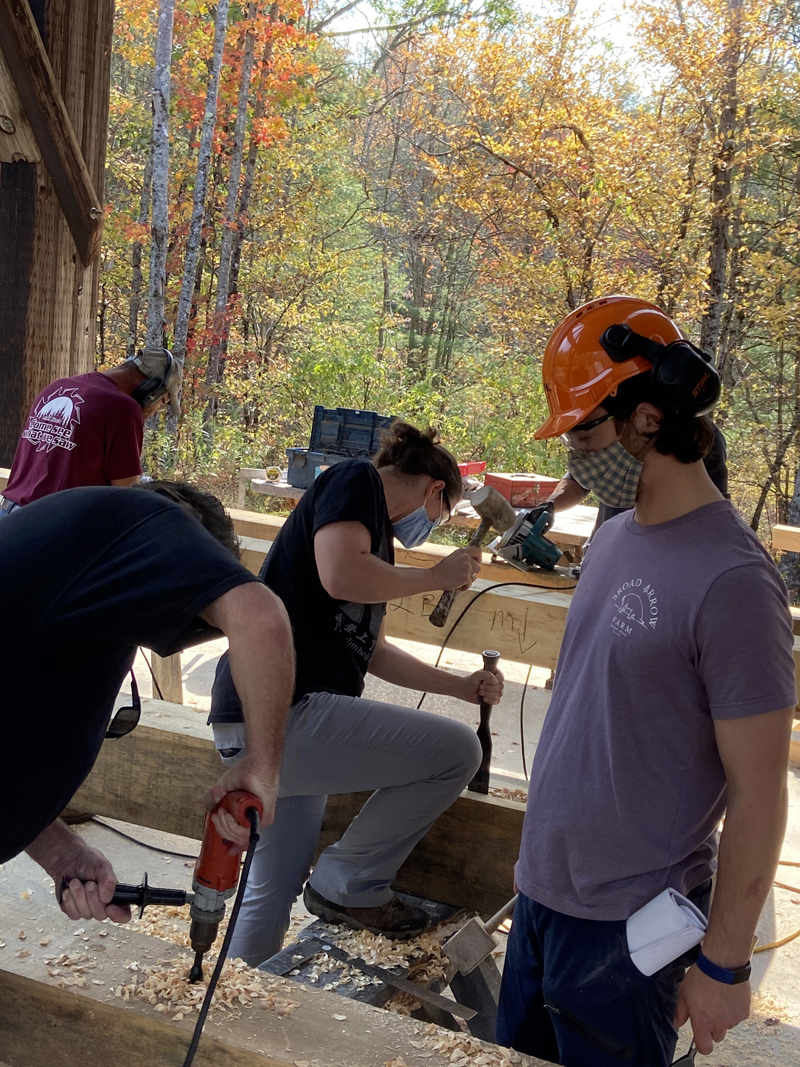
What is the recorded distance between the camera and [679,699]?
144 centimetres

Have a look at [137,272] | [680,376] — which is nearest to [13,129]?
[680,376]

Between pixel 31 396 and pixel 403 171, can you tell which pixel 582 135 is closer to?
pixel 403 171

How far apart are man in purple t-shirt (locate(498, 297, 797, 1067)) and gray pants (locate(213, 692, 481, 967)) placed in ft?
1.76

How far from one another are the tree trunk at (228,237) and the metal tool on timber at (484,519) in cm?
1089

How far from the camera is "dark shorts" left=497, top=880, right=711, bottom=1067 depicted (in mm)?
1508

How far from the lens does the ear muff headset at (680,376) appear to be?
150cm

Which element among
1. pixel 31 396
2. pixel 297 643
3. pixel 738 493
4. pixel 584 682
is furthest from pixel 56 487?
pixel 738 493

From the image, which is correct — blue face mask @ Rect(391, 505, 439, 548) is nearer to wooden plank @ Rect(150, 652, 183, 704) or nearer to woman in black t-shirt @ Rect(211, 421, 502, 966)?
woman in black t-shirt @ Rect(211, 421, 502, 966)

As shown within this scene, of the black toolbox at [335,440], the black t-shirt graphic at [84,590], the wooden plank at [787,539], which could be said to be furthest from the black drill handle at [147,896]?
the black toolbox at [335,440]

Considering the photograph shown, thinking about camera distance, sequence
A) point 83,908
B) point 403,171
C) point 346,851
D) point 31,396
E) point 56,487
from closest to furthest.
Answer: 1. point 83,908
2. point 346,851
3. point 56,487
4. point 31,396
5. point 403,171

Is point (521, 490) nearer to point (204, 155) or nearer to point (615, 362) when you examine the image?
point (615, 362)

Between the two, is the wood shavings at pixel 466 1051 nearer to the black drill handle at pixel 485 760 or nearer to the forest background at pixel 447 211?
the black drill handle at pixel 485 760

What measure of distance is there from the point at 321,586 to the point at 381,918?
0.90m

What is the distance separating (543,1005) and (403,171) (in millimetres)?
18736
